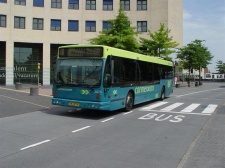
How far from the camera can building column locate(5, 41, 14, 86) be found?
41.3 metres

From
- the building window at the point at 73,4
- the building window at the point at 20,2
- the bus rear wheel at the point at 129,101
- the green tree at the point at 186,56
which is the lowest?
the bus rear wheel at the point at 129,101

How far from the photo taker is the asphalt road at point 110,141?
587 cm

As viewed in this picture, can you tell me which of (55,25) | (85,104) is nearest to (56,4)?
(55,25)

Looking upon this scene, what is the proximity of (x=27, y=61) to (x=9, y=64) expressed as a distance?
3677 millimetres

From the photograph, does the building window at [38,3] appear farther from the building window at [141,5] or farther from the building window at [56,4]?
the building window at [141,5]

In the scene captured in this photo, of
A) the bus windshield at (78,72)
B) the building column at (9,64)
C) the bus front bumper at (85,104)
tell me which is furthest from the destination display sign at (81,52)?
the building column at (9,64)

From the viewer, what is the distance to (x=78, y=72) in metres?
11.8

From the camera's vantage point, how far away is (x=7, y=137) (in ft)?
26.1

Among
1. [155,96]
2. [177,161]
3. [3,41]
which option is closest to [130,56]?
[155,96]

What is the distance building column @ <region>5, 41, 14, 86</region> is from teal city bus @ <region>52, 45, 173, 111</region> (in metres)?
31.4

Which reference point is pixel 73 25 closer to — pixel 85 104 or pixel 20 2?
pixel 20 2

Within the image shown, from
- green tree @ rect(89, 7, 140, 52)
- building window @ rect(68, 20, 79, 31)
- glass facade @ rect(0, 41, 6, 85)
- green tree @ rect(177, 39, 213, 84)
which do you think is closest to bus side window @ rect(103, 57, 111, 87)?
green tree @ rect(89, 7, 140, 52)

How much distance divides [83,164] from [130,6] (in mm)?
41902

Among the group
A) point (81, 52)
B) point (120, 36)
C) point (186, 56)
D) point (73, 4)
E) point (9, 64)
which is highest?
→ point (73, 4)
